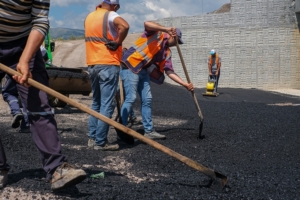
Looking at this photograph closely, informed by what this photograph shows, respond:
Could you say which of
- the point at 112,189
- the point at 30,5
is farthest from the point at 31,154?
the point at 30,5

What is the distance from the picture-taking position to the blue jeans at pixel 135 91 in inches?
254

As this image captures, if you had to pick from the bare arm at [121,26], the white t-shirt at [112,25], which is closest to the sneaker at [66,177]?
the bare arm at [121,26]

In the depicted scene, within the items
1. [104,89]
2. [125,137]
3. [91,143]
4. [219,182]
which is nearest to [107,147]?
[91,143]

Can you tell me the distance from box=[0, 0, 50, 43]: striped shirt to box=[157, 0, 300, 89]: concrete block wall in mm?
17213

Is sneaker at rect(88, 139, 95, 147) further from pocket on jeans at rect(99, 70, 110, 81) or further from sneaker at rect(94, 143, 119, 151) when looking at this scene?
pocket on jeans at rect(99, 70, 110, 81)

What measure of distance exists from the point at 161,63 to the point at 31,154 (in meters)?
2.32

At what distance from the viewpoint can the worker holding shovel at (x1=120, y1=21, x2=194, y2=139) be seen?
6.47 meters

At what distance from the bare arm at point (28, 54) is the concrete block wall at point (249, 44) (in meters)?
17.3

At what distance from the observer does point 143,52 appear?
21.6 ft

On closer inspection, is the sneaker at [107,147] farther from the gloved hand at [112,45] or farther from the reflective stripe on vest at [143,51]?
the reflective stripe on vest at [143,51]

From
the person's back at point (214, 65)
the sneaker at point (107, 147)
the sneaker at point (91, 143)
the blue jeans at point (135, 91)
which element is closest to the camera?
the sneaker at point (107, 147)

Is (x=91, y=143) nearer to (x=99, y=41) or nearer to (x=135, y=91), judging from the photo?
(x=135, y=91)

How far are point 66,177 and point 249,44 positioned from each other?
17686mm

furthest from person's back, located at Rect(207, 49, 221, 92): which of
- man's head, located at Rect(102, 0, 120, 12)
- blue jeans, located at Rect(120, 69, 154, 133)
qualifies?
man's head, located at Rect(102, 0, 120, 12)
